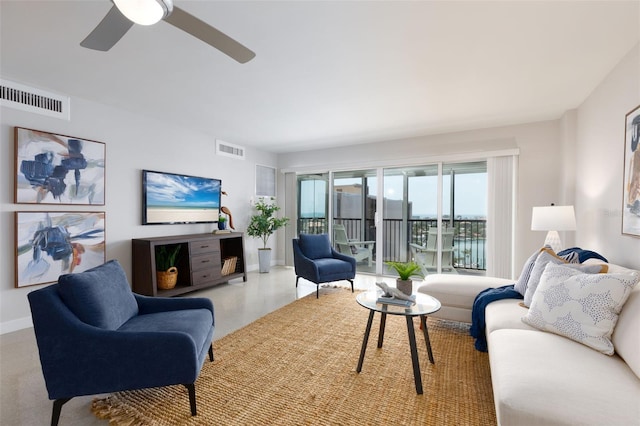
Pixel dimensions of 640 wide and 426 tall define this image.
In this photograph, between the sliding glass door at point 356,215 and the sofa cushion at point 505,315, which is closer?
the sofa cushion at point 505,315

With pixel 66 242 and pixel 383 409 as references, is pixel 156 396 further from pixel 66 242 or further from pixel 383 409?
pixel 66 242

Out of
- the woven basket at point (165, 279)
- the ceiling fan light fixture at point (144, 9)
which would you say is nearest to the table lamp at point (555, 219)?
the ceiling fan light fixture at point (144, 9)

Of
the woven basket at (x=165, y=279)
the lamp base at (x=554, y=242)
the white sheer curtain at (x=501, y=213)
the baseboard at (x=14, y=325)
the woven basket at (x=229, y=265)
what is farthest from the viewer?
the woven basket at (x=229, y=265)

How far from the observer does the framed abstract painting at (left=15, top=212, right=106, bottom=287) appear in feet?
9.62

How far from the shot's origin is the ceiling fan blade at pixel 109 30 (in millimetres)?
1557

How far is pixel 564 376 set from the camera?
1.26m

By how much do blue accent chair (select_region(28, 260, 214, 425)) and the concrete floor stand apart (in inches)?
11.7

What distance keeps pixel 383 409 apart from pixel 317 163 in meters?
4.78

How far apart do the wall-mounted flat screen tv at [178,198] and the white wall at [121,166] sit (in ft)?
0.33

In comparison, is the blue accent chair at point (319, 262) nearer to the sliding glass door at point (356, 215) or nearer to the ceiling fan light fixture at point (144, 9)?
the sliding glass door at point (356, 215)

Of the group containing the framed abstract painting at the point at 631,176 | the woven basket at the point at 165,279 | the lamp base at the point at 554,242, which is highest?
the framed abstract painting at the point at 631,176

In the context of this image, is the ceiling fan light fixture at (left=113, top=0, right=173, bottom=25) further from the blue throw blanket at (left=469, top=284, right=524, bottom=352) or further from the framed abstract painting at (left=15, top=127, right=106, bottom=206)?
the blue throw blanket at (left=469, top=284, right=524, bottom=352)

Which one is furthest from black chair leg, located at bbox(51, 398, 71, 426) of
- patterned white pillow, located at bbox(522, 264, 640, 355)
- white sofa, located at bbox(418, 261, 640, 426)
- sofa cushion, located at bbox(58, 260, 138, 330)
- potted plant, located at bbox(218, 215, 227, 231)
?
potted plant, located at bbox(218, 215, 227, 231)

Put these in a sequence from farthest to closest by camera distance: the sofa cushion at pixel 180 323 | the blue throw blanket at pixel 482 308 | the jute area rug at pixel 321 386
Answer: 1. the blue throw blanket at pixel 482 308
2. the sofa cushion at pixel 180 323
3. the jute area rug at pixel 321 386
